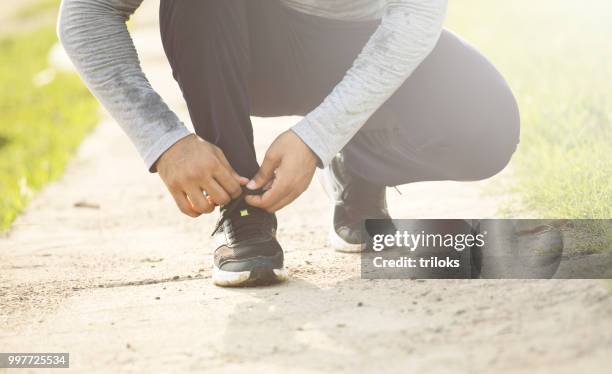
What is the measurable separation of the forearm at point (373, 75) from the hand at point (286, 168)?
0.03 m

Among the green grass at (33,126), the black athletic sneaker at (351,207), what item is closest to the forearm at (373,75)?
the black athletic sneaker at (351,207)

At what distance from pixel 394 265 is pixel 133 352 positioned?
855 mm

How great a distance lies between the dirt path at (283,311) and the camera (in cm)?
186

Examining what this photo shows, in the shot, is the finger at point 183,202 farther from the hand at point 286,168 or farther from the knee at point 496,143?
the knee at point 496,143

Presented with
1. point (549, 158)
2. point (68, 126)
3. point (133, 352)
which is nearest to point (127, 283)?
point (133, 352)

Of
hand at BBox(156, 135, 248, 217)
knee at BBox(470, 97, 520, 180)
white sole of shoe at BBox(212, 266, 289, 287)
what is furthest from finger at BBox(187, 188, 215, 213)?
knee at BBox(470, 97, 520, 180)

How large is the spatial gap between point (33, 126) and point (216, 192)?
489cm

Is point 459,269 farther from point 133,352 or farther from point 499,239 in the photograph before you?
point 133,352

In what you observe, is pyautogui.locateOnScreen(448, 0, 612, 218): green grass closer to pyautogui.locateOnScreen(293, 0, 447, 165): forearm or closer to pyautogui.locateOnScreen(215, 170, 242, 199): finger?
pyautogui.locateOnScreen(293, 0, 447, 165): forearm

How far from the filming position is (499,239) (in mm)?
2684

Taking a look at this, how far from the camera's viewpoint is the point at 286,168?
2.28 metres

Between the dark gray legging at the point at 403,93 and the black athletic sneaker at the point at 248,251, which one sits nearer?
the black athletic sneaker at the point at 248,251

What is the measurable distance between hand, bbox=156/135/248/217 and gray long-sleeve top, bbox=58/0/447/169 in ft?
0.11

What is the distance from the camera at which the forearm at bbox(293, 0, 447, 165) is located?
2.30 m
